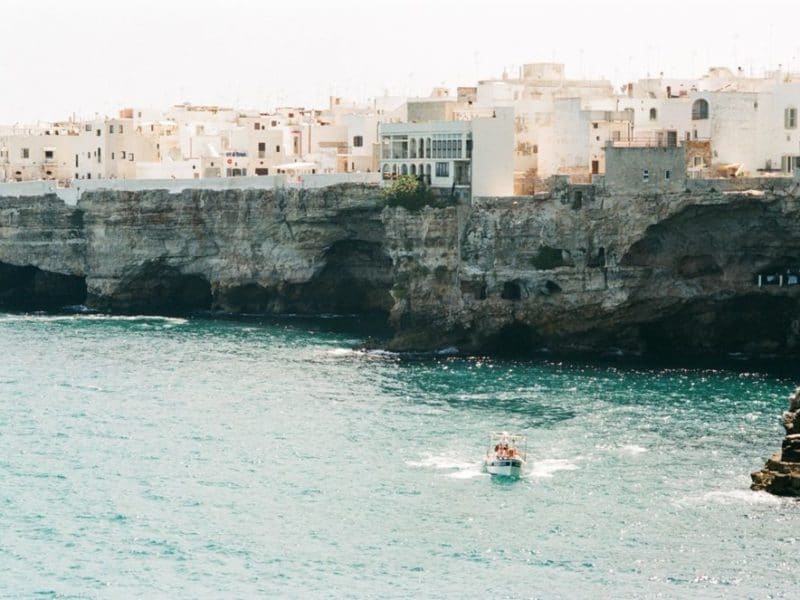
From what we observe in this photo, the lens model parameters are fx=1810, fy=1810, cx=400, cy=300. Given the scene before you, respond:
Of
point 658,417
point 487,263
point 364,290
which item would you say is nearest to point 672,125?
point 487,263

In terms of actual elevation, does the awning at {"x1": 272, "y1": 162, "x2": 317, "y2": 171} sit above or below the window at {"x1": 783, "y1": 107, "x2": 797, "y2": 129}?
below

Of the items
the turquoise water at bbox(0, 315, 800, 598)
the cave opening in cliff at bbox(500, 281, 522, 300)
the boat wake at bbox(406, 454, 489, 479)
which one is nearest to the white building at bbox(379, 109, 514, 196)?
the cave opening in cliff at bbox(500, 281, 522, 300)

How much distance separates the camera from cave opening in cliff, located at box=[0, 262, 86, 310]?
114m

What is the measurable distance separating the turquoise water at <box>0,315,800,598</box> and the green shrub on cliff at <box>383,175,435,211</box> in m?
8.97

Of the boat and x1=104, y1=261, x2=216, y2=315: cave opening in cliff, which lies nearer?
the boat

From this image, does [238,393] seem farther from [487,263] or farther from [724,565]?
[724,565]

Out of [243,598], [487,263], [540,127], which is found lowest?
[243,598]

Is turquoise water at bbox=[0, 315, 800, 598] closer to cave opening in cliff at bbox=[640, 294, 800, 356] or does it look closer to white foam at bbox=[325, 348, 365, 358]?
white foam at bbox=[325, 348, 365, 358]

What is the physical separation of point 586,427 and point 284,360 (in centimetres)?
2133

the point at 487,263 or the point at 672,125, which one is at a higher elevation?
the point at 672,125

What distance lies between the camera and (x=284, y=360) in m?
84.9

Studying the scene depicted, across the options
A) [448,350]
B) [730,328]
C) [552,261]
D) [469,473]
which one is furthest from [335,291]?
[469,473]

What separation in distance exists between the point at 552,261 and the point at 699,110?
1237 centimetres

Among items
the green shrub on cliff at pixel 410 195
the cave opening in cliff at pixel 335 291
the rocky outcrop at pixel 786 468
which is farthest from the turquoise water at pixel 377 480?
the cave opening in cliff at pixel 335 291
